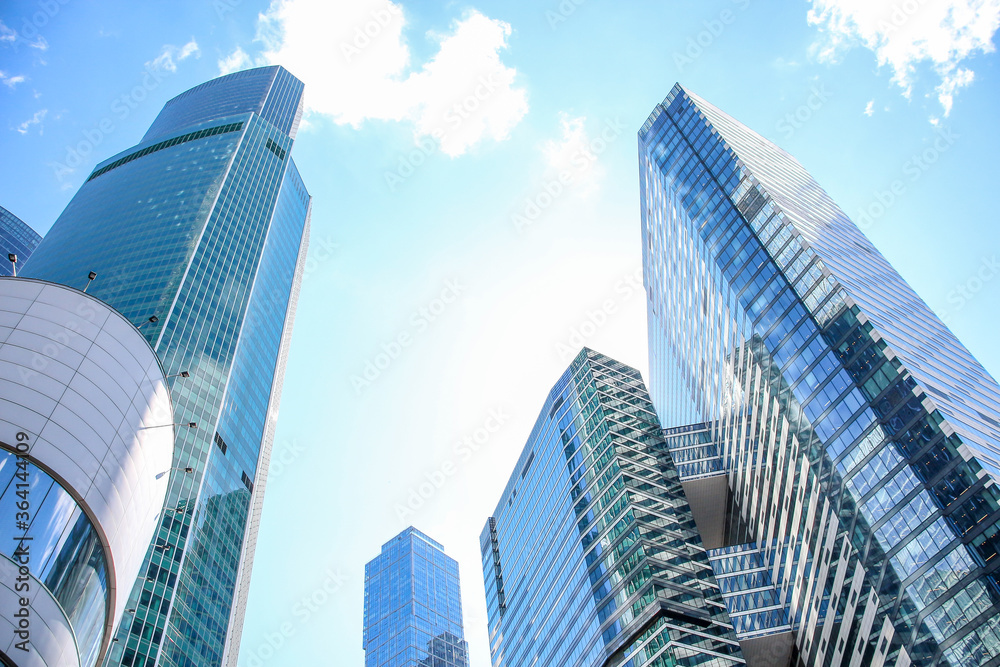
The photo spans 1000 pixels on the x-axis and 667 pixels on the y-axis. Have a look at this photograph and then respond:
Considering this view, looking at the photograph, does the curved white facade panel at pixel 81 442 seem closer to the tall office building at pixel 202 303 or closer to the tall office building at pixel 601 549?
the tall office building at pixel 202 303

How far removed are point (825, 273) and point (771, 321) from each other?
755 centimetres

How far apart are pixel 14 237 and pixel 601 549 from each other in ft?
535

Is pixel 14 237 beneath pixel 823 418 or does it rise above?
above

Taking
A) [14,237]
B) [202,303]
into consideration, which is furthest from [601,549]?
[14,237]

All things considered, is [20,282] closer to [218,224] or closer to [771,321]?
[771,321]

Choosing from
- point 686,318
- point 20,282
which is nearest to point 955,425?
point 686,318

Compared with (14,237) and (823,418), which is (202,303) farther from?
(14,237)

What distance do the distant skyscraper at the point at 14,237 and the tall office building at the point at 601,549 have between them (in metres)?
133

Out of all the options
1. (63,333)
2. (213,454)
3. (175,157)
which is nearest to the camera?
(63,333)

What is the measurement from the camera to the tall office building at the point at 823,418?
5259 centimetres

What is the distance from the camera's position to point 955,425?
181 feet

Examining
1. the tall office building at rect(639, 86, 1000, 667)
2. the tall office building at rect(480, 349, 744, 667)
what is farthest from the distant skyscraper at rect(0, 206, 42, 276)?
the tall office building at rect(639, 86, 1000, 667)

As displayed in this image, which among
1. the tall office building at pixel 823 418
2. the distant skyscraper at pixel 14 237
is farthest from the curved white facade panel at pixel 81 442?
the distant skyscraper at pixel 14 237

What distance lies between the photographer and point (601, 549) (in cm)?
8906
